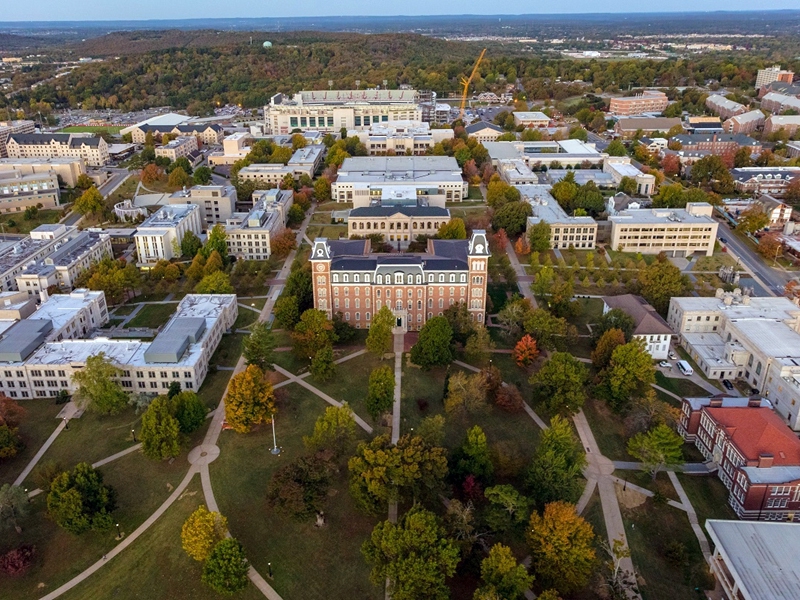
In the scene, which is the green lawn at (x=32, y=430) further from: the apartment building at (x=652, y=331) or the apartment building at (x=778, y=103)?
the apartment building at (x=778, y=103)

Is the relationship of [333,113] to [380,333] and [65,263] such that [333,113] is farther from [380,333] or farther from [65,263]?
[380,333]

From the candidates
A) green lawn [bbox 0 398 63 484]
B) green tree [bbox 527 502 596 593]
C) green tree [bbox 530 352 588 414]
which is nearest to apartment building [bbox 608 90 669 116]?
green tree [bbox 530 352 588 414]

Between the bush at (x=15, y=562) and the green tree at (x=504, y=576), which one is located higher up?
the green tree at (x=504, y=576)

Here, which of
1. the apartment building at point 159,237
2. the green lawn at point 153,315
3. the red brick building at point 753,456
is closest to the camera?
the red brick building at point 753,456

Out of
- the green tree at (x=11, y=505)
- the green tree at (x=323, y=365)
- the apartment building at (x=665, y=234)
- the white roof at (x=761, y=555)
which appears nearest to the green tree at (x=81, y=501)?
the green tree at (x=11, y=505)

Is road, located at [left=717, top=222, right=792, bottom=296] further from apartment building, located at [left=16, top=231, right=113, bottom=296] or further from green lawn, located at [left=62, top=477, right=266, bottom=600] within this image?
apartment building, located at [left=16, top=231, right=113, bottom=296]

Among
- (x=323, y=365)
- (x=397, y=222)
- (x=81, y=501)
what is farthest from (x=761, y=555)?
(x=397, y=222)

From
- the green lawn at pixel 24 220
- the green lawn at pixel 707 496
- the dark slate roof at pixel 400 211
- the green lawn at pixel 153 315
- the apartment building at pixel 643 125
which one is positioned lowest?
the green lawn at pixel 707 496

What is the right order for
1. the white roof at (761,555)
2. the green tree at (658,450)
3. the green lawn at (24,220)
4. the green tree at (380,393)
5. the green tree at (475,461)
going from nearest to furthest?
the white roof at (761,555) < the green tree at (475,461) < the green tree at (658,450) < the green tree at (380,393) < the green lawn at (24,220)
